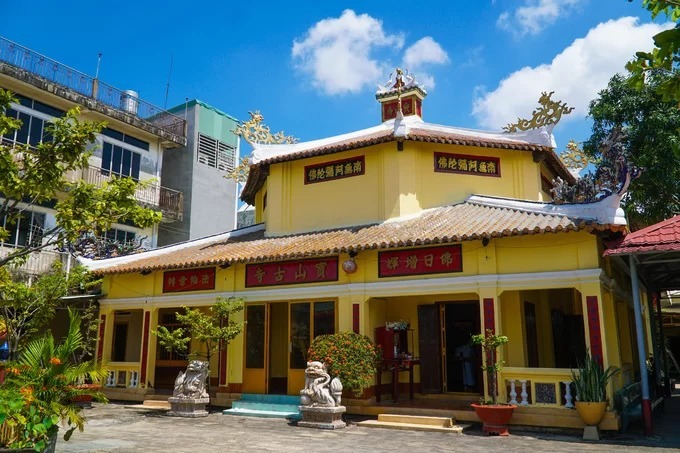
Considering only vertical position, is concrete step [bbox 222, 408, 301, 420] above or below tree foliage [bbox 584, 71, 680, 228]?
below

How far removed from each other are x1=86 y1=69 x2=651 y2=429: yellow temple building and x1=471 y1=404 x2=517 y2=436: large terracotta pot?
0.70 meters

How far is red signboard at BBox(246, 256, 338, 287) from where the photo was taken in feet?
41.8

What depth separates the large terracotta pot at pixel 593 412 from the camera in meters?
9.22

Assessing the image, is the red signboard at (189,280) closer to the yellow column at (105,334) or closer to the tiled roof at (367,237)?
the tiled roof at (367,237)

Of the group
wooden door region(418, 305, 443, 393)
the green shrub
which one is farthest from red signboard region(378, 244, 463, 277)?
the green shrub

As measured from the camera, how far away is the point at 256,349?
13.8 metres

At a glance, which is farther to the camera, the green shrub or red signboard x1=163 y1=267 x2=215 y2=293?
Result: red signboard x1=163 y1=267 x2=215 y2=293

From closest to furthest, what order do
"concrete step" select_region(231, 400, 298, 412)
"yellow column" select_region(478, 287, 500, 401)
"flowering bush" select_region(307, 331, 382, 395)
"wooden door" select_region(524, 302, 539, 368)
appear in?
"yellow column" select_region(478, 287, 500, 401) → "flowering bush" select_region(307, 331, 382, 395) → "concrete step" select_region(231, 400, 298, 412) → "wooden door" select_region(524, 302, 539, 368)

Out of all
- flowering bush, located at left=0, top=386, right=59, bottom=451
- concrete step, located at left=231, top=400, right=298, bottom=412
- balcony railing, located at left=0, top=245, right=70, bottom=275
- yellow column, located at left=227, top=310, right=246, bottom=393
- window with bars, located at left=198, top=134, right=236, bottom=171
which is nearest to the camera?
flowering bush, located at left=0, top=386, right=59, bottom=451

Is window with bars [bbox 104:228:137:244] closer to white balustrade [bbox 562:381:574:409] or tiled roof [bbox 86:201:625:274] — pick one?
tiled roof [bbox 86:201:625:274]

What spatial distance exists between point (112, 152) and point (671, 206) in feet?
61.7

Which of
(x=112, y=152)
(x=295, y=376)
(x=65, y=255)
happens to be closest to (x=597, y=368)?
(x=295, y=376)

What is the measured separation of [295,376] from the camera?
13.3m

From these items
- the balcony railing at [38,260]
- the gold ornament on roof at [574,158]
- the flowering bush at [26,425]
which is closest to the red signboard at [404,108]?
the gold ornament on roof at [574,158]
